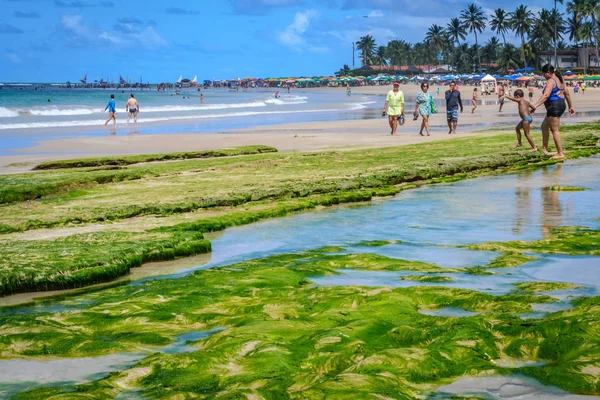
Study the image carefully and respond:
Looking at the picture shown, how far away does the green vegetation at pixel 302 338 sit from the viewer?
4.27m

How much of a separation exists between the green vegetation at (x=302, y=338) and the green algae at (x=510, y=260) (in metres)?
1.30

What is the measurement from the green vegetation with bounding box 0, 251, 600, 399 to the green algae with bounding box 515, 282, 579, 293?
260mm

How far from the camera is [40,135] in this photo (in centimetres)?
3741

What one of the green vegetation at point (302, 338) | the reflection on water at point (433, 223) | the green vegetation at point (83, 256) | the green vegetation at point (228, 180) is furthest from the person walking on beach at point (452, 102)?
the green vegetation at point (302, 338)

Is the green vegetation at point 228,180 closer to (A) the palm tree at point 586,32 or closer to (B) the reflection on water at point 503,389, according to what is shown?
(B) the reflection on water at point 503,389

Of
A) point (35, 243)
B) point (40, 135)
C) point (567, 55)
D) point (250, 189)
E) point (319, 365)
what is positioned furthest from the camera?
point (567, 55)

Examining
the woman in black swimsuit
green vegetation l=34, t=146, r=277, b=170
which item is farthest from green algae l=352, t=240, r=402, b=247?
green vegetation l=34, t=146, r=277, b=170

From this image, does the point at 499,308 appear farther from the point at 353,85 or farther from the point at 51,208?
the point at 353,85

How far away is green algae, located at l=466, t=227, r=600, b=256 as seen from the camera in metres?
7.89

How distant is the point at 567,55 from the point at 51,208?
145 metres

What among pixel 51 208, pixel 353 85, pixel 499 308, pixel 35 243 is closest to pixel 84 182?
pixel 51 208

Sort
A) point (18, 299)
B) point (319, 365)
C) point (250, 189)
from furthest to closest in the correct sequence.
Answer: point (250, 189)
point (18, 299)
point (319, 365)

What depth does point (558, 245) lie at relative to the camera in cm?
815

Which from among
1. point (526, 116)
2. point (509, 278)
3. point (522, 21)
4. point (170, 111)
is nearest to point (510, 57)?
→ point (522, 21)
